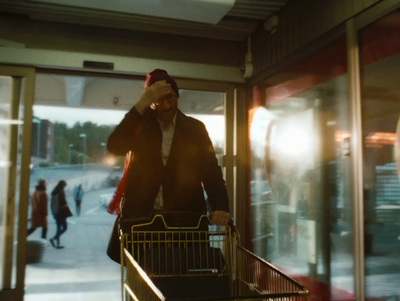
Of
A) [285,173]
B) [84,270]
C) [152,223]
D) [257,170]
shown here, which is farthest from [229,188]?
[84,270]

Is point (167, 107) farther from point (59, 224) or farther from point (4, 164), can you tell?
point (59, 224)

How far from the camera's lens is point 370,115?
9.40ft

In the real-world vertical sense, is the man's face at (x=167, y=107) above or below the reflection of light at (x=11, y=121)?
below

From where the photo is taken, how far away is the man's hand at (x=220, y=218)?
1.99 m

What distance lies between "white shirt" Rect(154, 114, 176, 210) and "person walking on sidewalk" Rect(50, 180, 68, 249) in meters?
7.60

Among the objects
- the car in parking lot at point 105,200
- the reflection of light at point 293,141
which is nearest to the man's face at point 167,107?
the reflection of light at point 293,141

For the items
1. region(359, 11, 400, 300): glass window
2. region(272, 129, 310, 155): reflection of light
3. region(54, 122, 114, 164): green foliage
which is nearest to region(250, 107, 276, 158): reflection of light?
region(272, 129, 310, 155): reflection of light

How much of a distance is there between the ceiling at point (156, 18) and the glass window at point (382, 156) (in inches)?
52.5

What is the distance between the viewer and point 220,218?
2.00 metres

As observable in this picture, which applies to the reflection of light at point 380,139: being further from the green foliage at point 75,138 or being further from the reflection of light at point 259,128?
the green foliage at point 75,138

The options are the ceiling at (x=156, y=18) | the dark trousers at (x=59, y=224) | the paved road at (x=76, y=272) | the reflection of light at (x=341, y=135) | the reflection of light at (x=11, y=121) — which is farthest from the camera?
the dark trousers at (x=59, y=224)

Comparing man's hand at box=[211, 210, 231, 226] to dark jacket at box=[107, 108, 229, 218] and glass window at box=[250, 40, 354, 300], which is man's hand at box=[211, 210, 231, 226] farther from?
glass window at box=[250, 40, 354, 300]

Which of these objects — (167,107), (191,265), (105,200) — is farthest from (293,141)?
(105,200)

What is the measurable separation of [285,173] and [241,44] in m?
1.64
